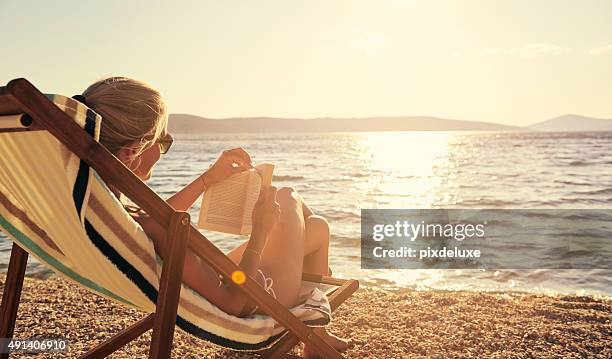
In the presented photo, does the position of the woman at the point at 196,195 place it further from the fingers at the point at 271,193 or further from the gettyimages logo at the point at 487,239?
the gettyimages logo at the point at 487,239

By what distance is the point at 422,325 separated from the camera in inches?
175

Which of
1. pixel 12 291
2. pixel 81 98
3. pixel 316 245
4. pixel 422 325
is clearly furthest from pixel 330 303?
pixel 422 325

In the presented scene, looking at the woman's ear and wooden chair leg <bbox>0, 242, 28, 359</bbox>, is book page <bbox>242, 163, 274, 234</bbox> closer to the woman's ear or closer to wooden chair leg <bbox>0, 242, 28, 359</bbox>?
the woman's ear

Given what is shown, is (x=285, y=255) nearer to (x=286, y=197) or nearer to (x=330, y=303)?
(x=286, y=197)

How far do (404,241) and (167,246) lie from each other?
27.1 feet

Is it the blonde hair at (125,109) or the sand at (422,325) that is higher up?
the blonde hair at (125,109)

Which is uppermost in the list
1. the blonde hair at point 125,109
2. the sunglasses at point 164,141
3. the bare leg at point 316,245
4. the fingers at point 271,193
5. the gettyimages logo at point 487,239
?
the blonde hair at point 125,109

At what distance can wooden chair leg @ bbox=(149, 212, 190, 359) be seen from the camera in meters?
1.91

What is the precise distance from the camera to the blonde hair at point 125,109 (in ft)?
6.59

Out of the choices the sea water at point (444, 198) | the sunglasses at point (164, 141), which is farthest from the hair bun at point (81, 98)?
the sea water at point (444, 198)

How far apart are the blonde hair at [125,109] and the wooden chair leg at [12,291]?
0.77 metres

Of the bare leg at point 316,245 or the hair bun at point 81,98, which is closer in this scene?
the hair bun at point 81,98

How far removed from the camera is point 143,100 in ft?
6.67

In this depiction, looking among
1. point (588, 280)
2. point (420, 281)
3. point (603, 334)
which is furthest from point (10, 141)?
point (588, 280)
